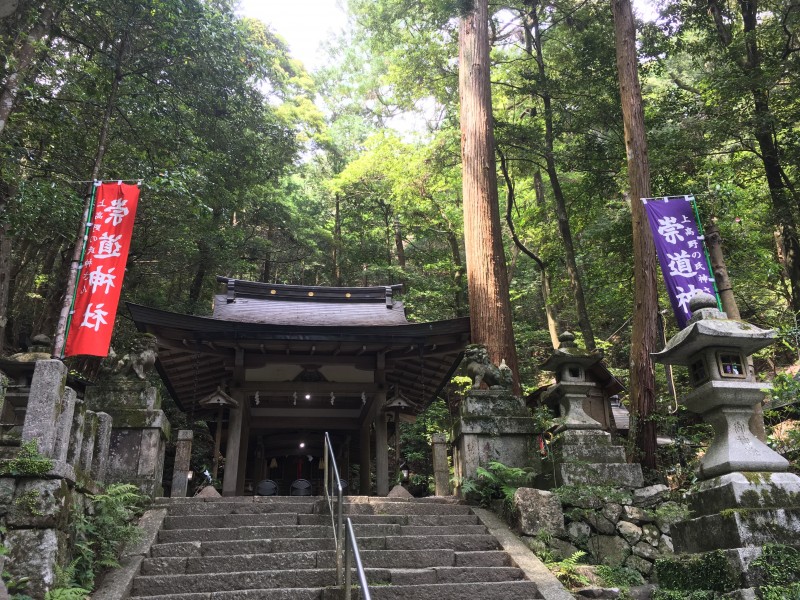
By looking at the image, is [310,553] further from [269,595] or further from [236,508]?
[236,508]

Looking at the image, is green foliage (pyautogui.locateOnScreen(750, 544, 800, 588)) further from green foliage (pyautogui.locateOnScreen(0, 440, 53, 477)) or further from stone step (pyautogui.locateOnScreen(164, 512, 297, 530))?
green foliage (pyautogui.locateOnScreen(0, 440, 53, 477))

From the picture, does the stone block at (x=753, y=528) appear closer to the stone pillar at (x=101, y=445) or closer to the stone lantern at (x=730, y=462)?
the stone lantern at (x=730, y=462)

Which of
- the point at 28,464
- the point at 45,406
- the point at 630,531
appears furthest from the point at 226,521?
the point at 630,531

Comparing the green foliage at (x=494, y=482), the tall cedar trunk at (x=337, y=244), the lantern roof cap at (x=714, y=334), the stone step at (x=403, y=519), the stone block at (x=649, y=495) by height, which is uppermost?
the tall cedar trunk at (x=337, y=244)

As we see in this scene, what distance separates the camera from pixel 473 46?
1195 centimetres

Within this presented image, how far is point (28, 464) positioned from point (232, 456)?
213 inches

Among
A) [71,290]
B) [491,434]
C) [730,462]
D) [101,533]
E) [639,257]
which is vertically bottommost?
[101,533]

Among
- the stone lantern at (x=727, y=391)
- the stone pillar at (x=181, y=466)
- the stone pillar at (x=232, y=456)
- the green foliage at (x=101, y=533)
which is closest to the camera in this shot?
the stone lantern at (x=727, y=391)

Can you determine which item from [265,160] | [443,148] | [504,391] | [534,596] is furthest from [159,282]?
[534,596]

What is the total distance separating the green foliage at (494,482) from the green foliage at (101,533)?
4.06 metres

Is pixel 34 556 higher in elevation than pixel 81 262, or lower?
lower

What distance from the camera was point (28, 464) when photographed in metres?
4.49

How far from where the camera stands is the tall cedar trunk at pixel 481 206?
9758 mm

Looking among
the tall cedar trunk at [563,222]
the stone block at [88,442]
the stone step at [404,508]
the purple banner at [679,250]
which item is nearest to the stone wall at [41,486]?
the stone block at [88,442]
